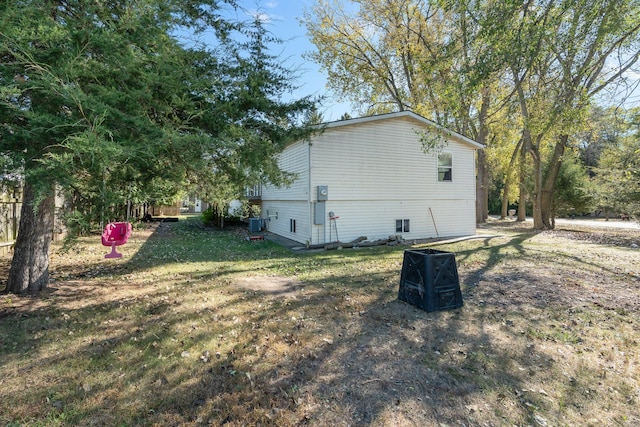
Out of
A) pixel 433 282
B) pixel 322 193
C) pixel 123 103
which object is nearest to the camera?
pixel 123 103

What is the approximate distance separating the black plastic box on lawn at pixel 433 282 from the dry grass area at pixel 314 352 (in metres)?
0.17

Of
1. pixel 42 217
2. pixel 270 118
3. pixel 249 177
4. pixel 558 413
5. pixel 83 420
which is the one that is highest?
A: pixel 270 118

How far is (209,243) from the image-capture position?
443 inches

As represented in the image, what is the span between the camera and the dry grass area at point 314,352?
253 cm

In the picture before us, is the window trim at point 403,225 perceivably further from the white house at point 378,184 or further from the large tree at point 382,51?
the large tree at point 382,51

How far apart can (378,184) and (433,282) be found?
24.0ft

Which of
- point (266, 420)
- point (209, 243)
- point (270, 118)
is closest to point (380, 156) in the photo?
point (209, 243)

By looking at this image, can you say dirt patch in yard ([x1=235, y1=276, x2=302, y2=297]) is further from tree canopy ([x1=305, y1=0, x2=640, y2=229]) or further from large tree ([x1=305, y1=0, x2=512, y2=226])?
large tree ([x1=305, y1=0, x2=512, y2=226])

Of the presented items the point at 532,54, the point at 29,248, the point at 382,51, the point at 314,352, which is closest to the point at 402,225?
the point at 532,54

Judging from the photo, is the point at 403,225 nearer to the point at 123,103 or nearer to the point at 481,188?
the point at 123,103

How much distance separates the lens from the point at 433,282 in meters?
4.59

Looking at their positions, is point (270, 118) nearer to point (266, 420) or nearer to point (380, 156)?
point (266, 420)

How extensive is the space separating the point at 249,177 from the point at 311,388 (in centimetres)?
275

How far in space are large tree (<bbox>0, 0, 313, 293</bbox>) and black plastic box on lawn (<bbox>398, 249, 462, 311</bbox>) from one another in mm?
2452
